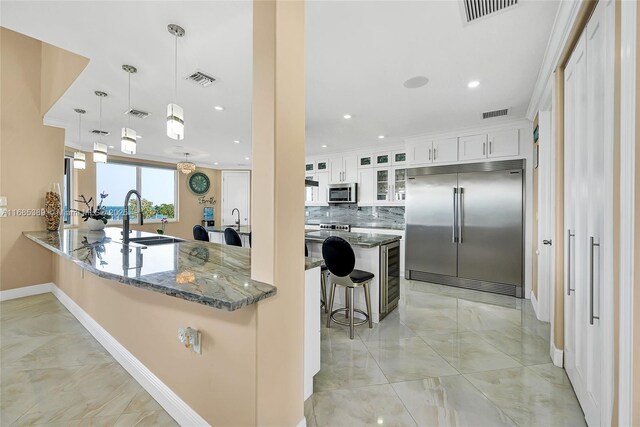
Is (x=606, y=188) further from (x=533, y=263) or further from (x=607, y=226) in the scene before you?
(x=533, y=263)

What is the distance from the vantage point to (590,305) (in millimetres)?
1450

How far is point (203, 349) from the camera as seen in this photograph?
4.65 feet

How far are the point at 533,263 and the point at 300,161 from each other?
13.1 feet

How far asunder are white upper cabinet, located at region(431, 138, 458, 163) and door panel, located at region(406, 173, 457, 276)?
286 mm

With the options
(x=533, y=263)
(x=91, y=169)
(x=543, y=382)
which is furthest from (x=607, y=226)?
(x=91, y=169)

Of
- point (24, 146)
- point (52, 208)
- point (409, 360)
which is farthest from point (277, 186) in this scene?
point (24, 146)

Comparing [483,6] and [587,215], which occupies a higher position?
[483,6]

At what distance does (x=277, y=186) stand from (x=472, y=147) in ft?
13.7

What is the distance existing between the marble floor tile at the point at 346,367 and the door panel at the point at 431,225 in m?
2.64

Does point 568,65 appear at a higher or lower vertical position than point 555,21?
lower

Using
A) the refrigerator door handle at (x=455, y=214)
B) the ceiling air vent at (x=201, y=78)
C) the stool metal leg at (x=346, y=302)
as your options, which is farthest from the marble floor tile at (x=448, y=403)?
the ceiling air vent at (x=201, y=78)

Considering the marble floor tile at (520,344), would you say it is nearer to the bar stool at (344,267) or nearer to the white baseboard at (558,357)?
the white baseboard at (558,357)

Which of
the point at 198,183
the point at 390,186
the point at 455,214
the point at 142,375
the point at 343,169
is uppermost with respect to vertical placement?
the point at 343,169

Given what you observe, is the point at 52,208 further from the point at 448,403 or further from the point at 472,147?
the point at 472,147
